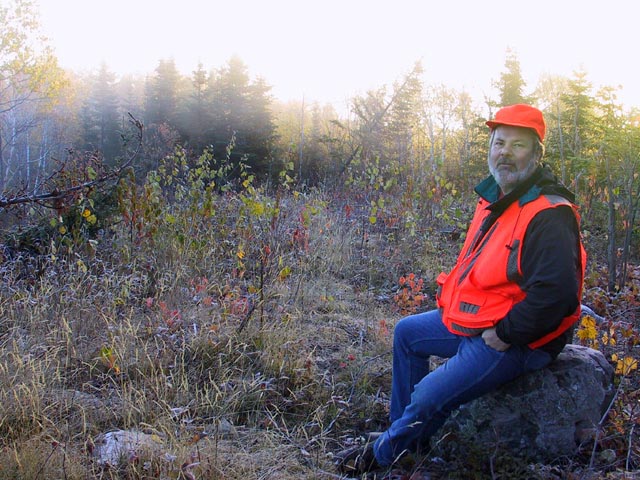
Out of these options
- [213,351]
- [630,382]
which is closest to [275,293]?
[213,351]

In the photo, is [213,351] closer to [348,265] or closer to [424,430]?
[424,430]

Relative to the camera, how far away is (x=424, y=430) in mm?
2561

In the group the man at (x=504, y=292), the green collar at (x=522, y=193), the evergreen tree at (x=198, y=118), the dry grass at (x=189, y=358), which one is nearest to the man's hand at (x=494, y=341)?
the man at (x=504, y=292)

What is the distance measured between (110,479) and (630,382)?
3.06 m

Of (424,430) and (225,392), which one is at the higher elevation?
(424,430)

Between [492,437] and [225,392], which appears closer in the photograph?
[492,437]

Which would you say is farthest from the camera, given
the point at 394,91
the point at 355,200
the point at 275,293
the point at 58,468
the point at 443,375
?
the point at 394,91

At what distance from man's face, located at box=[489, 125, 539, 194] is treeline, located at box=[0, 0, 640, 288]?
118 inches

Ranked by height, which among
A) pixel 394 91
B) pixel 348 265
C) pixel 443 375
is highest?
pixel 394 91

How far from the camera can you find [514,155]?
256 cm

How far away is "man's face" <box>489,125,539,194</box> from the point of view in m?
2.55

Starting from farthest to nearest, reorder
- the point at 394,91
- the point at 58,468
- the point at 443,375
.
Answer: the point at 394,91 → the point at 443,375 → the point at 58,468

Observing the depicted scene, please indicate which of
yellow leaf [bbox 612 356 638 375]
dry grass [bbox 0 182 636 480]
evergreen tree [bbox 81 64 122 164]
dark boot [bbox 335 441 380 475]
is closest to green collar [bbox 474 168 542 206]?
yellow leaf [bbox 612 356 638 375]

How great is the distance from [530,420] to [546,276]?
2.78 ft
